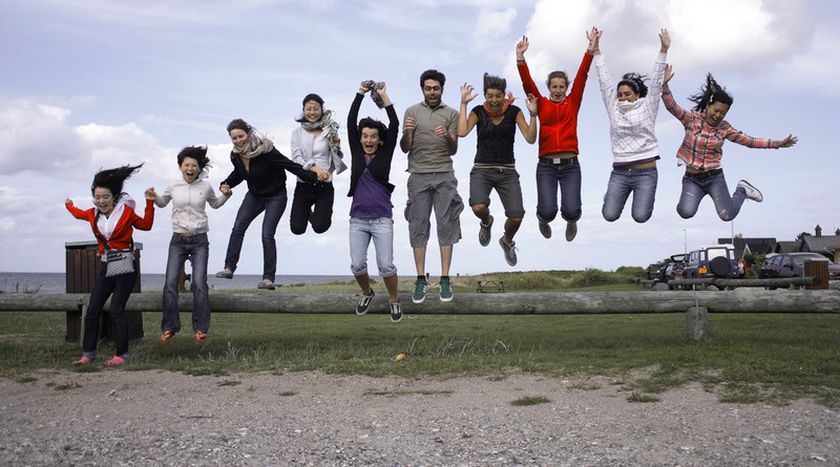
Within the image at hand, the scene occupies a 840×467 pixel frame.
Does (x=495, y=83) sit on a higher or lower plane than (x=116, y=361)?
higher

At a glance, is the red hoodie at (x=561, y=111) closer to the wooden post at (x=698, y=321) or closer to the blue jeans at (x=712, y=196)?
the blue jeans at (x=712, y=196)

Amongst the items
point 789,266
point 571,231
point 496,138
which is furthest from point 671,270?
point 496,138

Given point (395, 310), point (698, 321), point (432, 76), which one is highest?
point (432, 76)

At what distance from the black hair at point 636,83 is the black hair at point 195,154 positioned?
17.4ft

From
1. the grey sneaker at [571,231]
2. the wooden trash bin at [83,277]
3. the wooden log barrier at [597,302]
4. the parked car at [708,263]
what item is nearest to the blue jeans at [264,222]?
the wooden log barrier at [597,302]

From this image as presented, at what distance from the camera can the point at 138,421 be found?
22.3 feet

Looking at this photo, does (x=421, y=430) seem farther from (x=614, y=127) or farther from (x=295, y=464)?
(x=614, y=127)

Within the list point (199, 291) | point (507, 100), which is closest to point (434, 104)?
point (507, 100)

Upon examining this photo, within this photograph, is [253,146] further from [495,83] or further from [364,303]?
[495,83]

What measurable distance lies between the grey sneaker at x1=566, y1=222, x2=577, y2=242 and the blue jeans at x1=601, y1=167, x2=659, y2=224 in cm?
55

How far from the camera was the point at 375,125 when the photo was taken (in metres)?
8.81

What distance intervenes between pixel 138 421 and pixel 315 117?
13.7 feet

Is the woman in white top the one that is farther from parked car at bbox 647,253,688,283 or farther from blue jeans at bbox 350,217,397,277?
parked car at bbox 647,253,688,283

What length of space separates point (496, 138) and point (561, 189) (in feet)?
3.59
